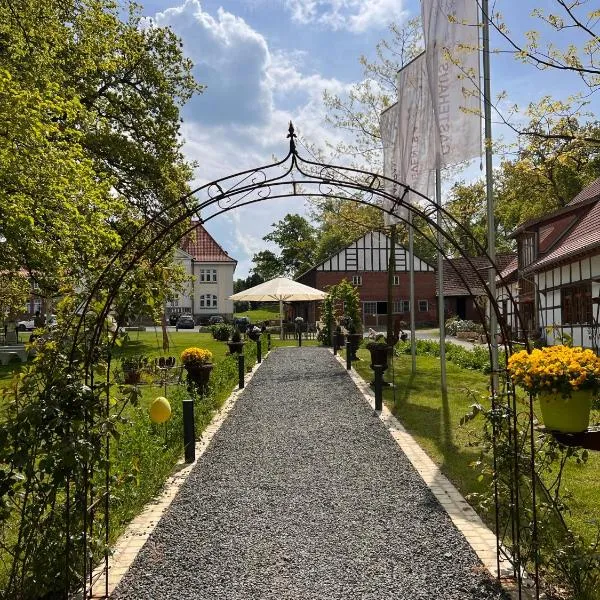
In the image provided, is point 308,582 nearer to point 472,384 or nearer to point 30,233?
point 30,233

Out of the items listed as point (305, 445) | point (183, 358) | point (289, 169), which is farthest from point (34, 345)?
point (183, 358)

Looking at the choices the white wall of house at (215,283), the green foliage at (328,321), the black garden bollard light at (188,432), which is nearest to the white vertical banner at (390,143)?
the black garden bollard light at (188,432)

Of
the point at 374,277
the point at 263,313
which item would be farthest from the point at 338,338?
→ the point at 263,313

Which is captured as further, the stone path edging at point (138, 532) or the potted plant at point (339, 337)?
the potted plant at point (339, 337)

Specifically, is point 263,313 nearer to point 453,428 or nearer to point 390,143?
point 390,143

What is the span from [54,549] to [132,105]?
64.5 ft

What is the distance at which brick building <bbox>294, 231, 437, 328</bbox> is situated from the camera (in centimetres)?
4447

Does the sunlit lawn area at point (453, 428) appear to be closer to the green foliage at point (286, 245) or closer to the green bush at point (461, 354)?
the green bush at point (461, 354)

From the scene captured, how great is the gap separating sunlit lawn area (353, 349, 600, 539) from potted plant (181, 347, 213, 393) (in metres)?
3.75

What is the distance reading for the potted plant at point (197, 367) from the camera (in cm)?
1166

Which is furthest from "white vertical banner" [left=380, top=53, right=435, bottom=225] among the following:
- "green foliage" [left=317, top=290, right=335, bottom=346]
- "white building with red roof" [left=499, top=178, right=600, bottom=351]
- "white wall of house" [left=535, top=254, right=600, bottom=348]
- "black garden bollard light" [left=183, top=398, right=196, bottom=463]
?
"green foliage" [left=317, top=290, right=335, bottom=346]

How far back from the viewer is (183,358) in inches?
458

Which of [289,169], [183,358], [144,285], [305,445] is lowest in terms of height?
[305,445]

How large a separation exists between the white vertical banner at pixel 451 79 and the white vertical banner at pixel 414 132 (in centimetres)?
70
